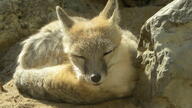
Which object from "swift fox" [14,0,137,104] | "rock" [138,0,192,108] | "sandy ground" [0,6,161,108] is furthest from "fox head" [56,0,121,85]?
"rock" [138,0,192,108]

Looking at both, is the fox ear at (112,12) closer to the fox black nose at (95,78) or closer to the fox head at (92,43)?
the fox head at (92,43)

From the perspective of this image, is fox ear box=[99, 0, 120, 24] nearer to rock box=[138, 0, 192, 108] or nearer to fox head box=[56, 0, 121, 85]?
fox head box=[56, 0, 121, 85]

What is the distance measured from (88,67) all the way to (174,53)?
0.97 metres

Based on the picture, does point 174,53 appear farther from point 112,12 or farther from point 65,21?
point 65,21

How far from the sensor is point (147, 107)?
15.3 feet

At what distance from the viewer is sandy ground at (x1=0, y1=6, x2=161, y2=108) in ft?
16.1

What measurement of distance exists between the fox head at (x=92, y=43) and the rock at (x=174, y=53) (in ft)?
1.94

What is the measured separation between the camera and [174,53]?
13.9 feet

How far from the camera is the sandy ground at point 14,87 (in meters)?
4.91

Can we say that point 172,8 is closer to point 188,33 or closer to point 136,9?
point 188,33

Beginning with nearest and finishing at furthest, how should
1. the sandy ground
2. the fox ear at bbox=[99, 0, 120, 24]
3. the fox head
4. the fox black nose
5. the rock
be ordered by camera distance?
the rock, the fox black nose, the fox head, the sandy ground, the fox ear at bbox=[99, 0, 120, 24]

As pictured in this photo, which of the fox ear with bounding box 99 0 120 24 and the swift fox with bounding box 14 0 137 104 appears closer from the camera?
the swift fox with bounding box 14 0 137 104

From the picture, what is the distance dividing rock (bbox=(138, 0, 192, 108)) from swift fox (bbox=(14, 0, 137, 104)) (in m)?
0.58

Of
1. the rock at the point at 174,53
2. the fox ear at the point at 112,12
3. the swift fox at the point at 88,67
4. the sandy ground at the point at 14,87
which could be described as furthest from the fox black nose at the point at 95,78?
the fox ear at the point at 112,12
